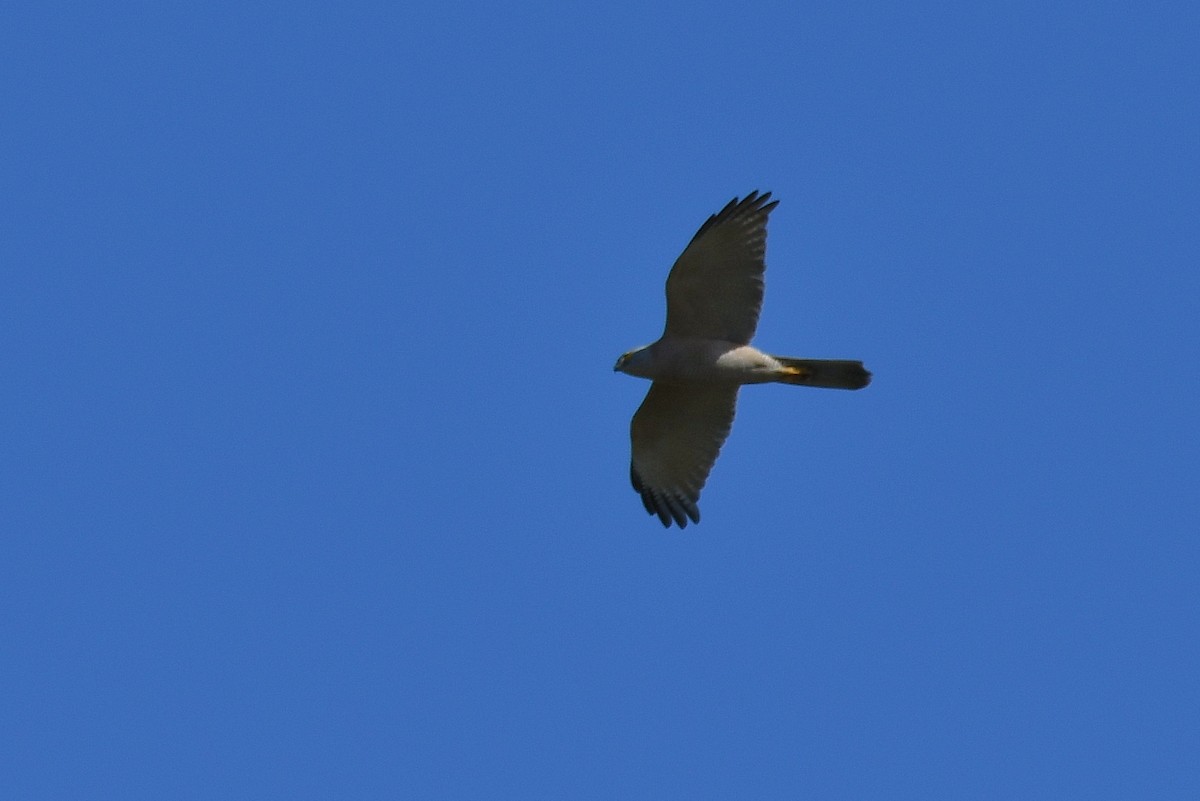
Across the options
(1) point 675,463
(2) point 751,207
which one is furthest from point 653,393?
(2) point 751,207

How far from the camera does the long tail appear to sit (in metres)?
17.0

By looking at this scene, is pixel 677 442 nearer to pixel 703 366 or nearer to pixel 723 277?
pixel 703 366

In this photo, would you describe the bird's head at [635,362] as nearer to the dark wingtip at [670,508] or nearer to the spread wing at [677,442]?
the spread wing at [677,442]

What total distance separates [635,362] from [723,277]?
1124 millimetres

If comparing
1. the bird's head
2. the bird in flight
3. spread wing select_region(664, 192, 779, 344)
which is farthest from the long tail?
the bird's head

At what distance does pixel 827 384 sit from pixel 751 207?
179 centimetres

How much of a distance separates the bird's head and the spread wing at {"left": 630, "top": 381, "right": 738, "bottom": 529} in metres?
0.42

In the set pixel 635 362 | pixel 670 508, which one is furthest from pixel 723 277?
pixel 670 508

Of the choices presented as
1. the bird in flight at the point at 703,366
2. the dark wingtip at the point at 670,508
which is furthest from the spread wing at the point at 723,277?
the dark wingtip at the point at 670,508

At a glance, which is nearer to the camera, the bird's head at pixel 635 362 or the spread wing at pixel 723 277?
the spread wing at pixel 723 277

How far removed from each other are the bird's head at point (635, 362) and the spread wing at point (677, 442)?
1.39ft

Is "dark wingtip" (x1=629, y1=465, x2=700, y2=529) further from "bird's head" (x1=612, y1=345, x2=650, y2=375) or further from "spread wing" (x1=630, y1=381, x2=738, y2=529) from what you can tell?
"bird's head" (x1=612, y1=345, x2=650, y2=375)

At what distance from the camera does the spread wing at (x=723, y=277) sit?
16531 mm

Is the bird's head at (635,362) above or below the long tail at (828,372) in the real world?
above
